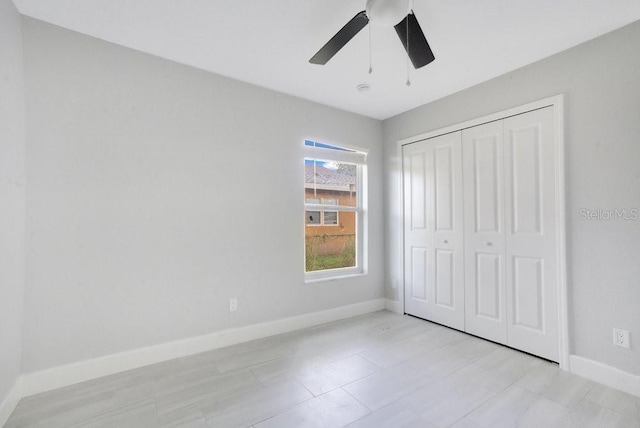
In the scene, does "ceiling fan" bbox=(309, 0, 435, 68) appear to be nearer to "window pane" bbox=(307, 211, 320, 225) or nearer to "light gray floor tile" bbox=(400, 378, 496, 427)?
"window pane" bbox=(307, 211, 320, 225)

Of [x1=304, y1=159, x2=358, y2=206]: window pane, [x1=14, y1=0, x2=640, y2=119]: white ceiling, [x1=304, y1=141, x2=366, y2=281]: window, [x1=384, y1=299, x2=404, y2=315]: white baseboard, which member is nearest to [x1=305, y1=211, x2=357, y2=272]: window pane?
[x1=304, y1=141, x2=366, y2=281]: window

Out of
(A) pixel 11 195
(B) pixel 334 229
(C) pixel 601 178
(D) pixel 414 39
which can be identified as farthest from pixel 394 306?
(A) pixel 11 195

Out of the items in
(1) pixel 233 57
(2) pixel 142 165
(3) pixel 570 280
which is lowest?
(3) pixel 570 280

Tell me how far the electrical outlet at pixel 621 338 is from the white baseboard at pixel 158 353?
2.28m

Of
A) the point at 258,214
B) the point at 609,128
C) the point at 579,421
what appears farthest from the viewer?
the point at 258,214

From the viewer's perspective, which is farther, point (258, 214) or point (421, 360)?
point (258, 214)

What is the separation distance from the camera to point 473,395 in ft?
6.46

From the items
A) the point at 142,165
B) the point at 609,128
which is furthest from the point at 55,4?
the point at 609,128

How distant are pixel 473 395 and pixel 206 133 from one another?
2872 millimetres

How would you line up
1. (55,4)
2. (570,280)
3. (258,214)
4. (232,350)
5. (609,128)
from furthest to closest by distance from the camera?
(258,214) → (232,350) → (570,280) → (609,128) → (55,4)

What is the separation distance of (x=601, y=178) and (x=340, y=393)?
240 centimetres

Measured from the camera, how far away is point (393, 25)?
5.27 ft

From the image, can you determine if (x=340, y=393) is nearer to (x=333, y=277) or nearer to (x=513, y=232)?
(x=333, y=277)

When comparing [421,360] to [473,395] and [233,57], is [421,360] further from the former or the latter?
[233,57]
